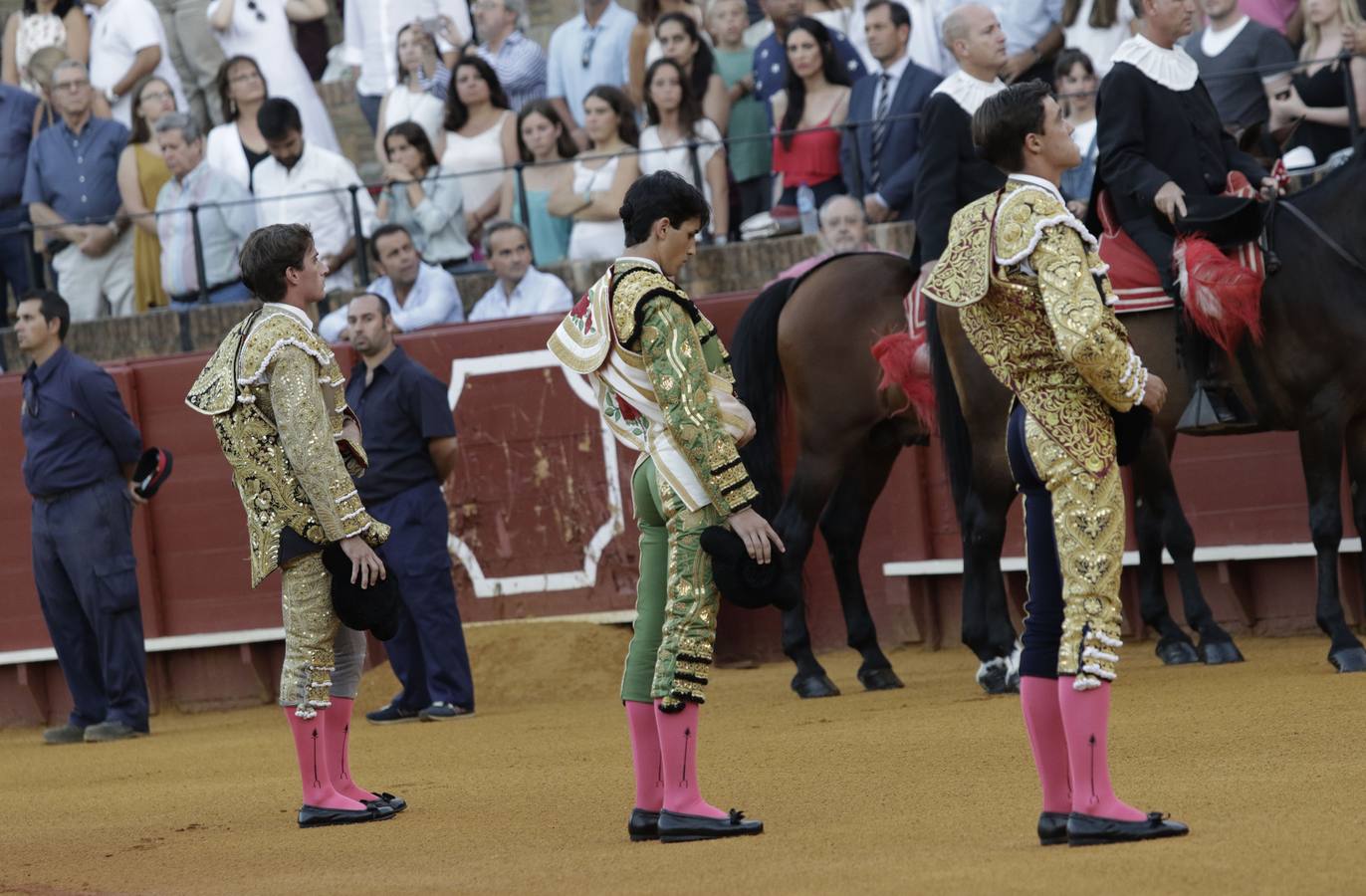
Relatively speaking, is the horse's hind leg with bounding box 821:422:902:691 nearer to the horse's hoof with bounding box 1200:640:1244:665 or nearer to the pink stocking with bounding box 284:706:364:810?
the horse's hoof with bounding box 1200:640:1244:665

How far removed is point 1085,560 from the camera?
4.63m

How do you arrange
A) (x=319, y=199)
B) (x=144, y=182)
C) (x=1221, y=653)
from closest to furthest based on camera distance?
(x=1221, y=653), (x=319, y=199), (x=144, y=182)

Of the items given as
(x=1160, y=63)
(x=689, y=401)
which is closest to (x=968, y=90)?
(x=1160, y=63)

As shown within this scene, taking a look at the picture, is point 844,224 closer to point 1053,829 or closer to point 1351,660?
point 1351,660

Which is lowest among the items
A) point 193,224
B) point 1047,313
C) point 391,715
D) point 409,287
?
point 391,715

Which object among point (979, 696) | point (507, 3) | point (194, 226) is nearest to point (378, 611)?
point (979, 696)

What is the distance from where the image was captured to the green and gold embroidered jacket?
5.05 m

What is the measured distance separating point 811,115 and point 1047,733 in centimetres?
691

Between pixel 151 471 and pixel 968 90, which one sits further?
pixel 151 471

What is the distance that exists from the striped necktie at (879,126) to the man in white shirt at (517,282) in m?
1.71

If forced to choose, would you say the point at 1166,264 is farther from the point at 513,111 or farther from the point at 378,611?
the point at 513,111

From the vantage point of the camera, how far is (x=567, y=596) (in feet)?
36.2

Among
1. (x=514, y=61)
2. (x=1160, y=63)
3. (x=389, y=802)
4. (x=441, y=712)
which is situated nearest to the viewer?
(x=389, y=802)

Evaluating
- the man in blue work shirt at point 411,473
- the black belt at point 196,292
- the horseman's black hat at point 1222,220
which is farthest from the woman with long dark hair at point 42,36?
the horseman's black hat at point 1222,220
